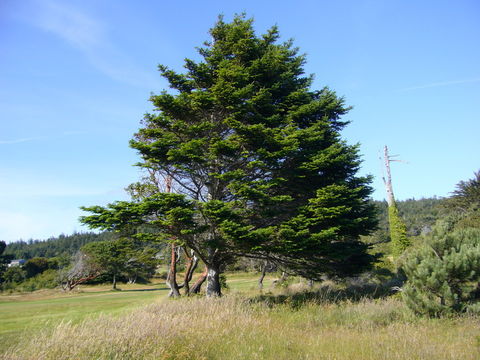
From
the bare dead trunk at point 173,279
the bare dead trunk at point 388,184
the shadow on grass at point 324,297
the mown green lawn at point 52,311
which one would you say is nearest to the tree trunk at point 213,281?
the shadow on grass at point 324,297

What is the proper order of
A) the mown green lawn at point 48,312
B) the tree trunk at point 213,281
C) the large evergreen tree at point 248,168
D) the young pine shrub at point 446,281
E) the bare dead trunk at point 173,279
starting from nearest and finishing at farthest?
the young pine shrub at point 446,281
the mown green lawn at point 48,312
the large evergreen tree at point 248,168
the tree trunk at point 213,281
the bare dead trunk at point 173,279

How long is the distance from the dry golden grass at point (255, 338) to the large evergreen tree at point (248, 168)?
346cm

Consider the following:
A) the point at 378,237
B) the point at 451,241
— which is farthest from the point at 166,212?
the point at 378,237

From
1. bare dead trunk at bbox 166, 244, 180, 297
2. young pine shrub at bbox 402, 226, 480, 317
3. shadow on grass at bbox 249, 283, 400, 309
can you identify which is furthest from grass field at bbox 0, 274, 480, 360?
bare dead trunk at bbox 166, 244, 180, 297

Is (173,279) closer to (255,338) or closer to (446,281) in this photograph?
(255,338)

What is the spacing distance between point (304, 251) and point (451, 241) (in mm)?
4851

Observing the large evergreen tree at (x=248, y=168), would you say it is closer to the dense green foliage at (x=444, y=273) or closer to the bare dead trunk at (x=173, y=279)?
the dense green foliage at (x=444, y=273)

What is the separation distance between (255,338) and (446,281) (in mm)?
5179

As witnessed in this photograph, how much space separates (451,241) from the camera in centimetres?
879

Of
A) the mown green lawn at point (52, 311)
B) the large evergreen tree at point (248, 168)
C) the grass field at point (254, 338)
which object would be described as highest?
the large evergreen tree at point (248, 168)

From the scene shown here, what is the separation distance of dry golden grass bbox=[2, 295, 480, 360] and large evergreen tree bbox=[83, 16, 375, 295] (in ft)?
11.4

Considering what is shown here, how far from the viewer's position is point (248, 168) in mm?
13328

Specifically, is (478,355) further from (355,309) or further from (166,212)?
(166,212)

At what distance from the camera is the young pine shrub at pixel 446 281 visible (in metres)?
7.88
